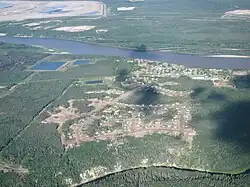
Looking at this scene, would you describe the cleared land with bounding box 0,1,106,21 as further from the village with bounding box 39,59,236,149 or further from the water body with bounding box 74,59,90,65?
the village with bounding box 39,59,236,149

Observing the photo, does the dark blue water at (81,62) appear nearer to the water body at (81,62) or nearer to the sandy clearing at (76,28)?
the water body at (81,62)

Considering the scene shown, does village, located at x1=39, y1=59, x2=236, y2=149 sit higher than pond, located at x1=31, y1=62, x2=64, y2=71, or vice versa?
pond, located at x1=31, y1=62, x2=64, y2=71

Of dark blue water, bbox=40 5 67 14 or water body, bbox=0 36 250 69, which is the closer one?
water body, bbox=0 36 250 69

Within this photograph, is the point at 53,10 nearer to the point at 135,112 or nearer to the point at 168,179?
the point at 135,112

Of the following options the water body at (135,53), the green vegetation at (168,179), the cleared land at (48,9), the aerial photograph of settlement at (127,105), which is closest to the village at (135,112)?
the aerial photograph of settlement at (127,105)

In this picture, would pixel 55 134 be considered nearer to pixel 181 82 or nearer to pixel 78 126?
pixel 78 126

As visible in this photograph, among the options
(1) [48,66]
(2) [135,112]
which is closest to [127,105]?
(2) [135,112]

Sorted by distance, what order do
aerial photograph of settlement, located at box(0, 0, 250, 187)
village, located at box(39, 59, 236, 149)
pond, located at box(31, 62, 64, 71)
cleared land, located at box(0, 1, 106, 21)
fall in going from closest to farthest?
aerial photograph of settlement, located at box(0, 0, 250, 187) < village, located at box(39, 59, 236, 149) < pond, located at box(31, 62, 64, 71) < cleared land, located at box(0, 1, 106, 21)

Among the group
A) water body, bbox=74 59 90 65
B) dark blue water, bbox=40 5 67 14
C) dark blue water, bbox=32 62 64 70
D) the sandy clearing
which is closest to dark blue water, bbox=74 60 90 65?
water body, bbox=74 59 90 65
